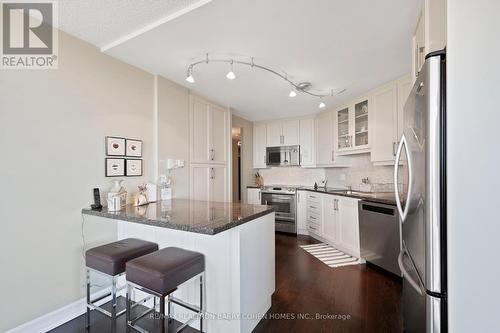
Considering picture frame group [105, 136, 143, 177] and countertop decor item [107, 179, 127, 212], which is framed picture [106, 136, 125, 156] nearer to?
picture frame group [105, 136, 143, 177]

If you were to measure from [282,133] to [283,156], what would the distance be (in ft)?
1.68

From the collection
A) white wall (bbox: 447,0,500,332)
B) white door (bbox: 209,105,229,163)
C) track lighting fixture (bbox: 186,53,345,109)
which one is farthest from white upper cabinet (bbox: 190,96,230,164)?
white wall (bbox: 447,0,500,332)

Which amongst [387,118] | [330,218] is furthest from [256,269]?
[387,118]

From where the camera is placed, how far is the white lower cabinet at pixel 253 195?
455 centimetres

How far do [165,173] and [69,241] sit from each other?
111 cm

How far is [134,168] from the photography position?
2.33 m

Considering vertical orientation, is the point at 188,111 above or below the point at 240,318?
above

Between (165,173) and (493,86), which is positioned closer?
(493,86)

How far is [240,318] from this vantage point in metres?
1.50

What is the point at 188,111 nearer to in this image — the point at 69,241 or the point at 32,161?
the point at 32,161

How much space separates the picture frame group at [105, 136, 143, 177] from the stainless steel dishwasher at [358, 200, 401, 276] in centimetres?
276

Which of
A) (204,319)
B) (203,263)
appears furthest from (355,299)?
(203,263)

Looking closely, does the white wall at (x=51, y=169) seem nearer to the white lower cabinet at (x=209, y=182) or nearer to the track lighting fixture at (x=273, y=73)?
the track lighting fixture at (x=273, y=73)

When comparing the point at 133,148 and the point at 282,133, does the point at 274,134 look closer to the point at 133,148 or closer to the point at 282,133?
the point at 282,133
